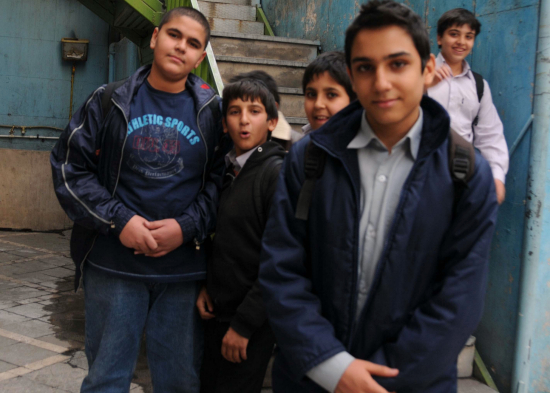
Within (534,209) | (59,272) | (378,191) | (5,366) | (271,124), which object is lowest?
(59,272)

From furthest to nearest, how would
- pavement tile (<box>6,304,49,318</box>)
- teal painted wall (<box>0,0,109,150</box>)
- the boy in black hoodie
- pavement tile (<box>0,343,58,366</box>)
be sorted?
teal painted wall (<box>0,0,109,150</box>), pavement tile (<box>6,304,49,318</box>), pavement tile (<box>0,343,58,366</box>), the boy in black hoodie

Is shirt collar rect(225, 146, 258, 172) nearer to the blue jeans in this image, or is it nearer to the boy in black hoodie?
the boy in black hoodie

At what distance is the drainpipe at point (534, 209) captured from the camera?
3.02m

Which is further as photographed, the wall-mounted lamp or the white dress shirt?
the wall-mounted lamp

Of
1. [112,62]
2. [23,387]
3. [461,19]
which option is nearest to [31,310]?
[23,387]

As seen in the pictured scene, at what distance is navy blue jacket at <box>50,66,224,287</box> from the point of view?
81.7 inches

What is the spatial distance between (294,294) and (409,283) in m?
0.31

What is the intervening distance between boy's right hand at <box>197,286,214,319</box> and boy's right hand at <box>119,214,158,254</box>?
0.32 metres

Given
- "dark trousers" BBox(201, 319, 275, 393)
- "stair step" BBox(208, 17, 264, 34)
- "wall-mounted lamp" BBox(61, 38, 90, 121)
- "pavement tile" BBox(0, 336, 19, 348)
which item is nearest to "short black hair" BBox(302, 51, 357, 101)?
"dark trousers" BBox(201, 319, 275, 393)

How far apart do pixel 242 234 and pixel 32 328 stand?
304 centimetres

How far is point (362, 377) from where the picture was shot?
1303 millimetres

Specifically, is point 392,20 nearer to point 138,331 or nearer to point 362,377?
point 362,377

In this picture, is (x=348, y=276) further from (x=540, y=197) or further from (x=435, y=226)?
(x=540, y=197)

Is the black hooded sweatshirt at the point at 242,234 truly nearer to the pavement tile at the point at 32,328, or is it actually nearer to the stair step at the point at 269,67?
the pavement tile at the point at 32,328
